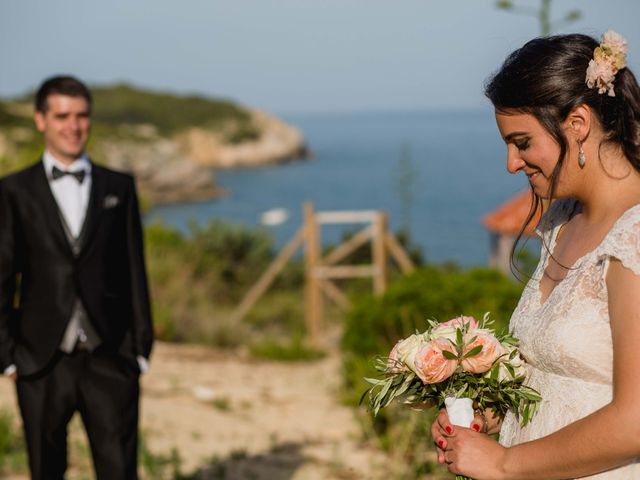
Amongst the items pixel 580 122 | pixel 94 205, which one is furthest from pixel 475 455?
pixel 94 205

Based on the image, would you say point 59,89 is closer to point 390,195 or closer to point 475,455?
point 475,455

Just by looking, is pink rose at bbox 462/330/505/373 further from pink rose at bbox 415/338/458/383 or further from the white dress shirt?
the white dress shirt

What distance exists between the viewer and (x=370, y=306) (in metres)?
9.54

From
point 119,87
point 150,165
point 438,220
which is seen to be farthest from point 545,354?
point 119,87

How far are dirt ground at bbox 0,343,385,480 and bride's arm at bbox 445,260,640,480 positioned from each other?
3173 millimetres

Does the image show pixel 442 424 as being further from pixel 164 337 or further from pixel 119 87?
pixel 119 87

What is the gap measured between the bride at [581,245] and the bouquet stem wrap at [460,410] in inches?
5.4

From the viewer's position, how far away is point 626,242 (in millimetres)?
2250

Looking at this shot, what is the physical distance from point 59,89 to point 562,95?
3050 mm

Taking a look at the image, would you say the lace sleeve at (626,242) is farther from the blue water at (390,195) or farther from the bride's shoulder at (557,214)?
the blue water at (390,195)

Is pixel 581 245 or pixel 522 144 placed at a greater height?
pixel 522 144

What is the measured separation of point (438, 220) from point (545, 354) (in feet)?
205

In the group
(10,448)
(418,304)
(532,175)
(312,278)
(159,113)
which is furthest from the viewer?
(159,113)

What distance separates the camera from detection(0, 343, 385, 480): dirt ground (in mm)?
6961
